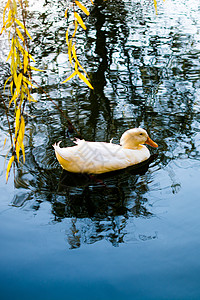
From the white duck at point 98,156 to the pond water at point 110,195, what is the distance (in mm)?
116

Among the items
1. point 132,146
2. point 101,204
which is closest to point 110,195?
point 101,204

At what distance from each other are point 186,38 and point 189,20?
1.40 meters

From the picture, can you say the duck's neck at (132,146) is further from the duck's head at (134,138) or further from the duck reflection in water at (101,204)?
the duck reflection in water at (101,204)

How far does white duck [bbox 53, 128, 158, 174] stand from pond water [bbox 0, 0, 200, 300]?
12 cm

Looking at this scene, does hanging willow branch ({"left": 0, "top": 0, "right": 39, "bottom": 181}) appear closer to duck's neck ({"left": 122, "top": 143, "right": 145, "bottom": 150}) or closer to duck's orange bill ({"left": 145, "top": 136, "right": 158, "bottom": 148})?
duck's neck ({"left": 122, "top": 143, "right": 145, "bottom": 150})

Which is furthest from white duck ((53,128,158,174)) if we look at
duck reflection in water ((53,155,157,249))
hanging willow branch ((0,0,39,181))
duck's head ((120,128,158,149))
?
hanging willow branch ((0,0,39,181))

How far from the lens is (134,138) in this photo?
15.9ft

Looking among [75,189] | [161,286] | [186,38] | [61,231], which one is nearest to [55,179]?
[75,189]

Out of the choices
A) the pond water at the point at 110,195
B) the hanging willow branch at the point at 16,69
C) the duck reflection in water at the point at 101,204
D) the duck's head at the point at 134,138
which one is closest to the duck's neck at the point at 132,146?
the duck's head at the point at 134,138

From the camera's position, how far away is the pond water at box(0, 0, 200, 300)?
3.11 m

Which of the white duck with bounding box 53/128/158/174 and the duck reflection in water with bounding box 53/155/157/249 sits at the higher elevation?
the white duck with bounding box 53/128/158/174

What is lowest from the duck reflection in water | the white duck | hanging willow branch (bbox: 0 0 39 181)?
the duck reflection in water

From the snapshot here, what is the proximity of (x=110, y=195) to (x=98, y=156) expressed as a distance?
1.78 feet

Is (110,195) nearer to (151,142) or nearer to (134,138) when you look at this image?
(134,138)
